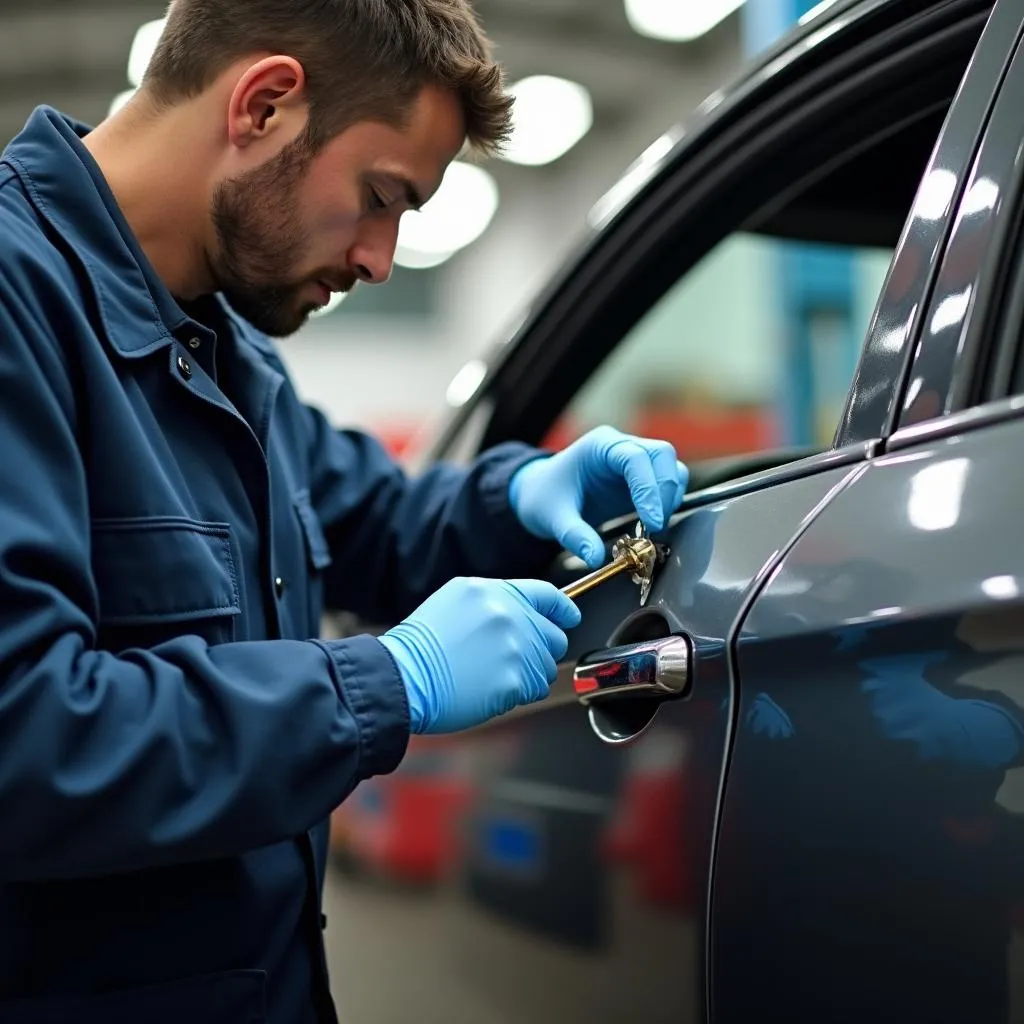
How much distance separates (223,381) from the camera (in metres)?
1.25

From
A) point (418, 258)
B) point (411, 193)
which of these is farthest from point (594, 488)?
point (418, 258)

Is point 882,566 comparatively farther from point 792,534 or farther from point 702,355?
point 702,355

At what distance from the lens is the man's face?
1175 millimetres

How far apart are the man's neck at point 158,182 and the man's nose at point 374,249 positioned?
171mm

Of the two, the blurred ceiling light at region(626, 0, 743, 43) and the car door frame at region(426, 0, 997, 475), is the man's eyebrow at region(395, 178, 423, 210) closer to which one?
the car door frame at region(426, 0, 997, 475)

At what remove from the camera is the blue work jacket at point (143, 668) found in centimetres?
82

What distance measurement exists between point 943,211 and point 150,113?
2.69 ft

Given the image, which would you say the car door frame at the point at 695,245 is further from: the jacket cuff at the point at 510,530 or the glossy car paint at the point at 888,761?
the jacket cuff at the point at 510,530

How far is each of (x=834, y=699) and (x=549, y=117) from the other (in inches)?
356

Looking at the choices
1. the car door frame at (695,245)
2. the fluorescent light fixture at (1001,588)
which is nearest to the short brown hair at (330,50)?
the car door frame at (695,245)

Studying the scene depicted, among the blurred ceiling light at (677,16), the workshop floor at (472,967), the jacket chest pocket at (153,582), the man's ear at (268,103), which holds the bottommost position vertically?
the workshop floor at (472,967)

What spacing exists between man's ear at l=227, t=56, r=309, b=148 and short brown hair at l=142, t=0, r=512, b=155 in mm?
15

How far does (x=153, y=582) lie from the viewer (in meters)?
0.97

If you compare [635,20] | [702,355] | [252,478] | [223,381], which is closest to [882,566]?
[252,478]
